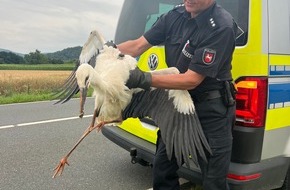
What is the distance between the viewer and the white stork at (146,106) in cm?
221

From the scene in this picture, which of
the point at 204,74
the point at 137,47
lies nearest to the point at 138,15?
the point at 137,47

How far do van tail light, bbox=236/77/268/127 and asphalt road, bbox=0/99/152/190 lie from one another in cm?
153

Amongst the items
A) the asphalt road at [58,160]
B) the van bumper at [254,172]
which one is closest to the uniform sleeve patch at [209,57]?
the van bumper at [254,172]

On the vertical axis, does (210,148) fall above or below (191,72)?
below

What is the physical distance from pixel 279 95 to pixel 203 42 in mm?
841

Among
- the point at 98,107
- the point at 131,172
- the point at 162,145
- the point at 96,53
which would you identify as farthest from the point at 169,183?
the point at 131,172

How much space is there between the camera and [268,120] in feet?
8.98

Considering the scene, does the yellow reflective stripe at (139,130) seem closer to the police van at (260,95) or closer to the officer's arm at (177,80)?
the police van at (260,95)

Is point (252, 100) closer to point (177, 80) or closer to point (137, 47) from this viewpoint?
point (177, 80)

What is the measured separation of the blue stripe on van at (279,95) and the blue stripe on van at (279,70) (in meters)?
0.08

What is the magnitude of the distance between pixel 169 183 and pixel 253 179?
1.96ft

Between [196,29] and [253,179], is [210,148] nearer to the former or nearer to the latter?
[253,179]

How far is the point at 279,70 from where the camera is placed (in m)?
2.73

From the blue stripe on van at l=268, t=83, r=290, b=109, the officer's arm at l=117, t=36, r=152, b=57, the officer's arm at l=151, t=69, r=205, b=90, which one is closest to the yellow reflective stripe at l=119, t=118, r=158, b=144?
the officer's arm at l=117, t=36, r=152, b=57
